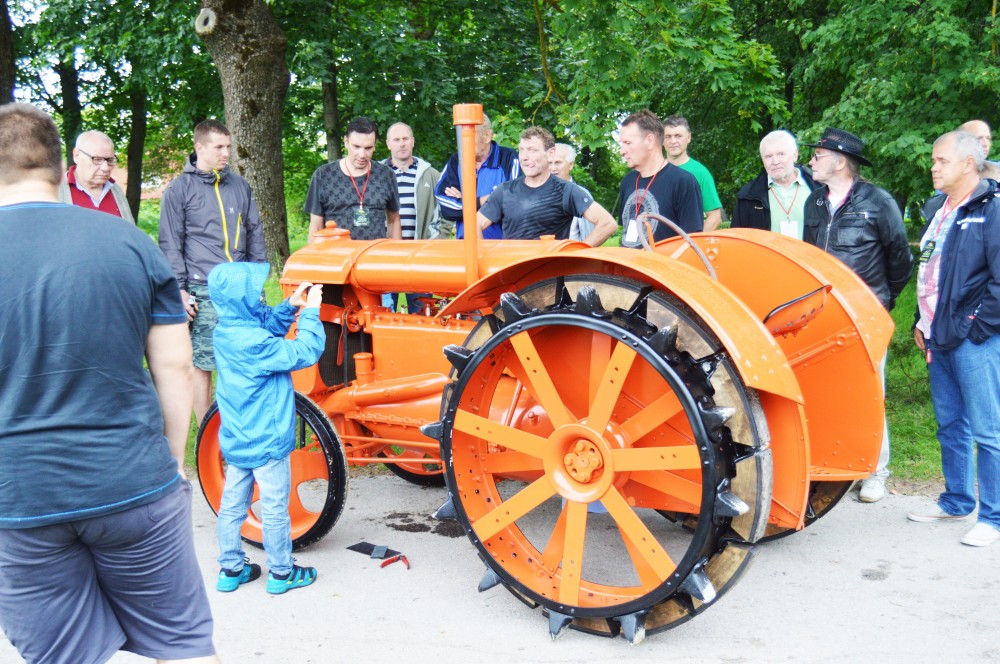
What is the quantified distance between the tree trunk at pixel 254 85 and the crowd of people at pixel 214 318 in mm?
3401

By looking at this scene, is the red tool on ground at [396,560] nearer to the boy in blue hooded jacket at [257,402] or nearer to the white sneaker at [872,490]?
the boy in blue hooded jacket at [257,402]

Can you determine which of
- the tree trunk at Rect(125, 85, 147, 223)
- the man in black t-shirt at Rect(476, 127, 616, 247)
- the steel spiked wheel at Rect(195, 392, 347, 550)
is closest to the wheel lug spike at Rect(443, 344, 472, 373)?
the steel spiked wheel at Rect(195, 392, 347, 550)

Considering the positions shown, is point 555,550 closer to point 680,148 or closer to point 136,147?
point 680,148

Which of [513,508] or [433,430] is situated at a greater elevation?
[433,430]

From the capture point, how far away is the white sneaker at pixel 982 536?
147 inches

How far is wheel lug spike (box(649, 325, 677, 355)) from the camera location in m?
2.70

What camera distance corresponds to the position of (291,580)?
347 cm

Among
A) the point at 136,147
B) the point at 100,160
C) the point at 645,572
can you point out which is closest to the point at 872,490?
the point at 645,572

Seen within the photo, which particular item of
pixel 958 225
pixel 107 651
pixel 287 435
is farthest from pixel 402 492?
pixel 958 225

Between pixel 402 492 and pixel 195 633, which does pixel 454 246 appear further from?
pixel 195 633

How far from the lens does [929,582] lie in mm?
3430

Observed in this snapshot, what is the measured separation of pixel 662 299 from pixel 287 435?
1562 mm

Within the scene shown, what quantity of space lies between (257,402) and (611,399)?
54.0 inches

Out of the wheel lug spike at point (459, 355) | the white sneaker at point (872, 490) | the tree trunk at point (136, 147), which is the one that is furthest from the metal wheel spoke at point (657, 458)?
the tree trunk at point (136, 147)
